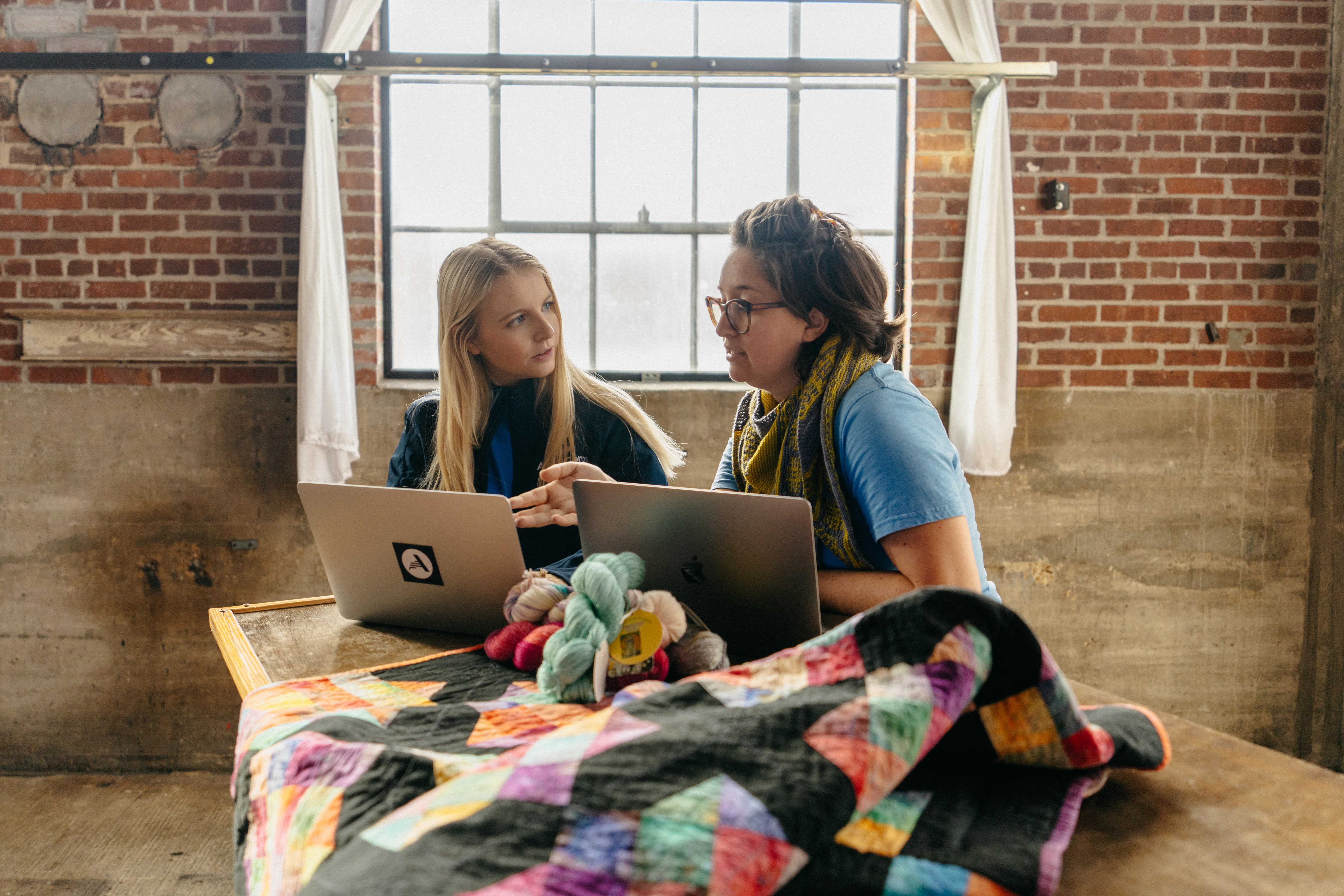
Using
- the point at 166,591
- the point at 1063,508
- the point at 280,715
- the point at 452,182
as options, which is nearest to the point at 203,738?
the point at 166,591

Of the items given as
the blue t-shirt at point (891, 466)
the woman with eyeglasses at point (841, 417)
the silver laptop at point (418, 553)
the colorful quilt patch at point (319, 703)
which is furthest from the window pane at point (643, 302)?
the colorful quilt patch at point (319, 703)

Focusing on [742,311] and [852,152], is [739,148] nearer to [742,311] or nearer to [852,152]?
[852,152]

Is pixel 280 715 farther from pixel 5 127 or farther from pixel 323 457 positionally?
pixel 5 127

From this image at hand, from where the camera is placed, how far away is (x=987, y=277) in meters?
2.66

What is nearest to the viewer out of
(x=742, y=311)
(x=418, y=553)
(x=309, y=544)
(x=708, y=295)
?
(x=418, y=553)

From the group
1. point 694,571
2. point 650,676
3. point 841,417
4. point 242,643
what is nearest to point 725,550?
point 694,571

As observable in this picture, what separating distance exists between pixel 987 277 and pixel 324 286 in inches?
81.6

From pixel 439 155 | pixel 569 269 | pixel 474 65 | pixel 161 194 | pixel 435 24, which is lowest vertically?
pixel 569 269

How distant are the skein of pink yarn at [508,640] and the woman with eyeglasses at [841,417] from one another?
49 cm

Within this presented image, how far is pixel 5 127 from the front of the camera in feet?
8.86

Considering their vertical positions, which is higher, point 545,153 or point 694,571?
point 545,153

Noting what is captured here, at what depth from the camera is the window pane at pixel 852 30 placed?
9.45 feet

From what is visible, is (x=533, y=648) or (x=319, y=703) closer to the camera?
(x=319, y=703)

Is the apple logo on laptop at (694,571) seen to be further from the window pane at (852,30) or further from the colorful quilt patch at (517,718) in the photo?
the window pane at (852,30)
